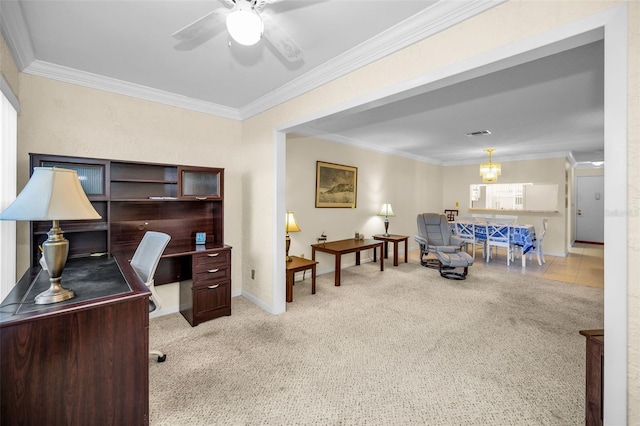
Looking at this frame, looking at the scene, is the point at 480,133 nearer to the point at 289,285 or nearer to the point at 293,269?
the point at 293,269

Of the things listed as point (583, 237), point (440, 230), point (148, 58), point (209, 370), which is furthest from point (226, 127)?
point (583, 237)

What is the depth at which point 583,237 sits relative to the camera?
29.3 feet

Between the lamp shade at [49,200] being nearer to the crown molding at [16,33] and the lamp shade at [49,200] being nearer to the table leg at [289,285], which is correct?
the crown molding at [16,33]

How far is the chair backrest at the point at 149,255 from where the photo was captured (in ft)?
7.18

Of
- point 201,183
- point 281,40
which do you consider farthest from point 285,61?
point 201,183

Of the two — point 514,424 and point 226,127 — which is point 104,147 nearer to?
point 226,127

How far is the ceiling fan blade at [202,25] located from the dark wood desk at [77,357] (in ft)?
4.76

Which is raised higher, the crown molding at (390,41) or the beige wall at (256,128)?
the crown molding at (390,41)

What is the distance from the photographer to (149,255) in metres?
2.30

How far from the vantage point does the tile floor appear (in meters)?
4.72

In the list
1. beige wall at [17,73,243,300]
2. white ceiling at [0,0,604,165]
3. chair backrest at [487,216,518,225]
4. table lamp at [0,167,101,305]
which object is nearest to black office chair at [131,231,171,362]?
table lamp at [0,167,101,305]

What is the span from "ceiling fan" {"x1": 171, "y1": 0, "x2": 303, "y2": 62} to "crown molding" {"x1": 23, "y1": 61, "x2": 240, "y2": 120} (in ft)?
5.82

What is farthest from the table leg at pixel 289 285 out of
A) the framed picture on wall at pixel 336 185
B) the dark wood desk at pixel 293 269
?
the framed picture on wall at pixel 336 185

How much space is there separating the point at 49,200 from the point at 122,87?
2.04m
